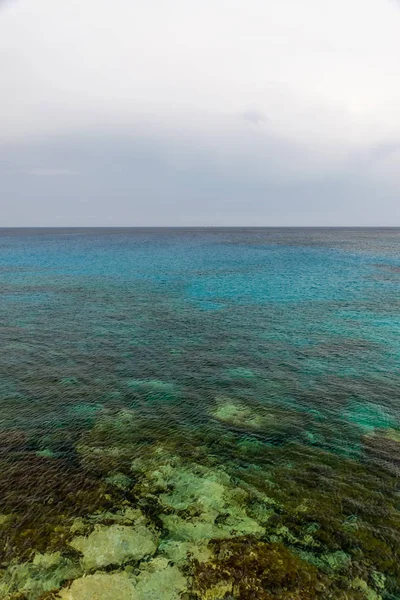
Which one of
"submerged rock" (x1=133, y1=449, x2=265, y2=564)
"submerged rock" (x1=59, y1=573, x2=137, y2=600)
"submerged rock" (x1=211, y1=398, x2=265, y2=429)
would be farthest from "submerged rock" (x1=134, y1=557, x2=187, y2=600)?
A: "submerged rock" (x1=211, y1=398, x2=265, y2=429)

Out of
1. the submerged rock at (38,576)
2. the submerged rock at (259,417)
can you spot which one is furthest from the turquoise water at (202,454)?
the submerged rock at (259,417)

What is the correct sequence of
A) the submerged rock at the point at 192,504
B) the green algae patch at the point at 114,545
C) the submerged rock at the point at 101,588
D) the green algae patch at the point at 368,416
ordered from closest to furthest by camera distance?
the submerged rock at the point at 101,588, the green algae patch at the point at 114,545, the submerged rock at the point at 192,504, the green algae patch at the point at 368,416

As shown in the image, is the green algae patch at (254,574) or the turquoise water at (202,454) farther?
the turquoise water at (202,454)

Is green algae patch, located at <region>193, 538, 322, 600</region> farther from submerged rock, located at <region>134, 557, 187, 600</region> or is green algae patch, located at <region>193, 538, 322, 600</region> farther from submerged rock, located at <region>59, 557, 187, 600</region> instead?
submerged rock, located at <region>59, 557, 187, 600</region>

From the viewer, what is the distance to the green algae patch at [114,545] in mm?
17844

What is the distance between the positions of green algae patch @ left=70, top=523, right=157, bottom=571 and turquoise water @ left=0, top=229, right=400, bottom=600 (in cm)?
10

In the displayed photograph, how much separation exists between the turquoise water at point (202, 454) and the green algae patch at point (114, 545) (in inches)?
4.1

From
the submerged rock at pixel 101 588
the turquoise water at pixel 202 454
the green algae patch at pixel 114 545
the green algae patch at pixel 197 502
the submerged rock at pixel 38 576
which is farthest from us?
the green algae patch at pixel 197 502

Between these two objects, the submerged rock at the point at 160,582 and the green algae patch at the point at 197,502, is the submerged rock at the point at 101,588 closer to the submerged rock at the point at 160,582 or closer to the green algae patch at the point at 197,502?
the submerged rock at the point at 160,582

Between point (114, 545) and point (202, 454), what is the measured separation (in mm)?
8700

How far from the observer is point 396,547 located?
1822 centimetres

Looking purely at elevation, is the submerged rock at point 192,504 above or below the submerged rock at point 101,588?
above

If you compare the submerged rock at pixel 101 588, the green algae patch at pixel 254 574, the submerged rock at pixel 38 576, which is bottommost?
the submerged rock at pixel 101 588

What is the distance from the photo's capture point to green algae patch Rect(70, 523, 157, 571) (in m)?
17.8
